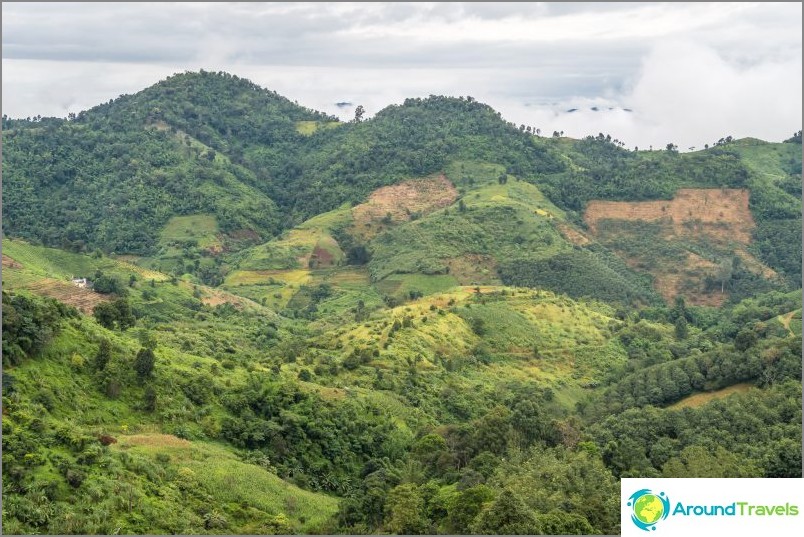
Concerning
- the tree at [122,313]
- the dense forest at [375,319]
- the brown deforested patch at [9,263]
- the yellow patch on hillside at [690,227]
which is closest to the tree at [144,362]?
the dense forest at [375,319]

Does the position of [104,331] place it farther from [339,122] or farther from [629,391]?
[339,122]

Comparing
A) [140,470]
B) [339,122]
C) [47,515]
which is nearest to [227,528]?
[140,470]

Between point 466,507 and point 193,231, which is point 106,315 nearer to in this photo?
point 466,507

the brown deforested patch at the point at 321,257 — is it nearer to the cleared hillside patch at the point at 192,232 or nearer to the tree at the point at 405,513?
the cleared hillside patch at the point at 192,232

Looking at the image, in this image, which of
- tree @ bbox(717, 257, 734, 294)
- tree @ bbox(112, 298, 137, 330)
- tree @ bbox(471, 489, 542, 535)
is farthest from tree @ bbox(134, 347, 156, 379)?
tree @ bbox(717, 257, 734, 294)

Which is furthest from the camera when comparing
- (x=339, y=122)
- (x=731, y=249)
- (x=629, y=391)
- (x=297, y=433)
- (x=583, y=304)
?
(x=339, y=122)

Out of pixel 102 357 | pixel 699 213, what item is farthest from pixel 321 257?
pixel 102 357

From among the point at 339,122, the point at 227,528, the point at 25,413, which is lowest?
the point at 227,528
